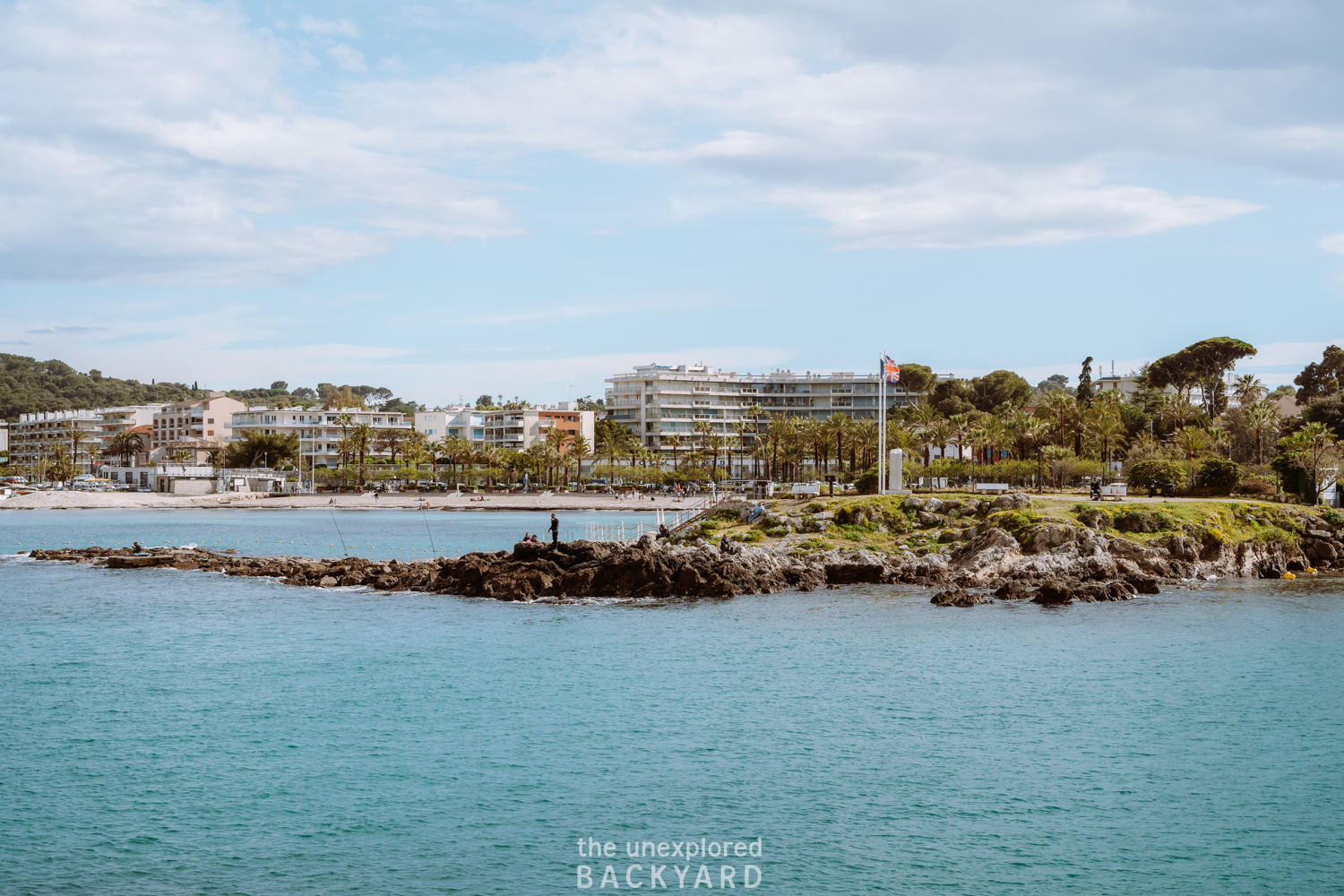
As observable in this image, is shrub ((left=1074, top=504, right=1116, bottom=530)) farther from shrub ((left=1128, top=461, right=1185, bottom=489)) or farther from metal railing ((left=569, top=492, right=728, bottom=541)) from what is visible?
metal railing ((left=569, top=492, right=728, bottom=541))

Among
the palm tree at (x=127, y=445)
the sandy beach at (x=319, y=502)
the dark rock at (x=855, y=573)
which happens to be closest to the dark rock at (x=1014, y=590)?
the dark rock at (x=855, y=573)

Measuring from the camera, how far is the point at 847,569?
175 ft

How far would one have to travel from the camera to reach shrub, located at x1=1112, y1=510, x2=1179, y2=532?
5503cm

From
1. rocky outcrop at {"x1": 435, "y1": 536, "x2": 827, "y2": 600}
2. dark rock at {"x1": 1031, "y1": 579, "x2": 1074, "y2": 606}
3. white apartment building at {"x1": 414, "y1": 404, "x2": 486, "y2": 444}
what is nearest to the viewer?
dark rock at {"x1": 1031, "y1": 579, "x2": 1074, "y2": 606}

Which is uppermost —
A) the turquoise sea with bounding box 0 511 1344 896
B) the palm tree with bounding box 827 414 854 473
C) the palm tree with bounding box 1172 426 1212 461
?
the palm tree with bounding box 827 414 854 473

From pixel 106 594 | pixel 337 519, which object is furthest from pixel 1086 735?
pixel 337 519

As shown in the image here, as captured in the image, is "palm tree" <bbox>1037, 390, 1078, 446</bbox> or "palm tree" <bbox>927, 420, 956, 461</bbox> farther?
"palm tree" <bbox>927, 420, 956, 461</bbox>

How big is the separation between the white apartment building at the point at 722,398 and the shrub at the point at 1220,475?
120038 millimetres

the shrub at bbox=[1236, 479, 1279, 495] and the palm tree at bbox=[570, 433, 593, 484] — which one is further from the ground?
the palm tree at bbox=[570, 433, 593, 484]

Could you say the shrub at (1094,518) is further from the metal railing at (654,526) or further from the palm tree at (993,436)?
the palm tree at (993,436)

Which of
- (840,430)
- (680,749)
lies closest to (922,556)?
(680,749)

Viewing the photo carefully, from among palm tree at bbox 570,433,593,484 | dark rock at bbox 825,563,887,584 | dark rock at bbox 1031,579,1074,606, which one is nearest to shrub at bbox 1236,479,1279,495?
dark rock at bbox 1031,579,1074,606

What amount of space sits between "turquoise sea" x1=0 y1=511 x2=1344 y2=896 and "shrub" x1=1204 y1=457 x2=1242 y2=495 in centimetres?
2491

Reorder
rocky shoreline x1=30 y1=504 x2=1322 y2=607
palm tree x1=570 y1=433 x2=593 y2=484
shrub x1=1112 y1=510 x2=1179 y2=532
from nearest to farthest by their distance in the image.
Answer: rocky shoreline x1=30 y1=504 x2=1322 y2=607 < shrub x1=1112 y1=510 x2=1179 y2=532 < palm tree x1=570 y1=433 x2=593 y2=484
